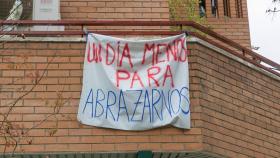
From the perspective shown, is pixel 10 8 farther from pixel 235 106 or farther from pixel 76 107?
pixel 235 106

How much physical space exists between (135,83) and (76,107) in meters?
0.84

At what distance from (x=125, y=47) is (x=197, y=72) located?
1.03 m

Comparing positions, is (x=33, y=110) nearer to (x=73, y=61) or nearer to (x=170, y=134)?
(x=73, y=61)

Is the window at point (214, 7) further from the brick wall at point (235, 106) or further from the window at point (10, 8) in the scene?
the brick wall at point (235, 106)

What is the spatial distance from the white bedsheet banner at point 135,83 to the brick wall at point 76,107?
12 cm

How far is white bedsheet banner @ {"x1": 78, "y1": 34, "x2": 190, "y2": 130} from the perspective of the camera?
23.3ft

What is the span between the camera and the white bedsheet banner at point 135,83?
709 cm

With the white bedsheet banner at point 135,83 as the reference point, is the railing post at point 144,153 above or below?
below

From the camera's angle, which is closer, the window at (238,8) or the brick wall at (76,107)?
the brick wall at (76,107)

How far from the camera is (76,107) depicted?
7.09 metres

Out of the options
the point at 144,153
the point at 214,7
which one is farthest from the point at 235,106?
the point at 214,7


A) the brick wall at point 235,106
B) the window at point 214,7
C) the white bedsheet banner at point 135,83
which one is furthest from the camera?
the window at point 214,7

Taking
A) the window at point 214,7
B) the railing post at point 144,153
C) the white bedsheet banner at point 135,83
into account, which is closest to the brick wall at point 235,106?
the white bedsheet banner at point 135,83

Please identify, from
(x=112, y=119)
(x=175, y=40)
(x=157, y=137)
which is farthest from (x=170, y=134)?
(x=175, y=40)
